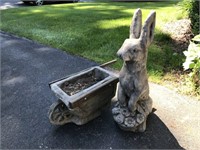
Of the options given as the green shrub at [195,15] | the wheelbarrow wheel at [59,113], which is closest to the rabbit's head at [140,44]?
the wheelbarrow wheel at [59,113]

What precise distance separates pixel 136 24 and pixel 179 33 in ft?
10.6

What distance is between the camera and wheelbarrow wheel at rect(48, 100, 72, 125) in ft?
8.65

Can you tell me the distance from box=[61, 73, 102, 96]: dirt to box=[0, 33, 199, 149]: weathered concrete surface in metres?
0.41

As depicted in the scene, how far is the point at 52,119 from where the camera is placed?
2.67 metres

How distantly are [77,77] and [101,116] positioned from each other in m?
0.55

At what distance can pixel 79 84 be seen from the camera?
111 inches

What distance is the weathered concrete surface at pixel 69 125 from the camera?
2.59 m

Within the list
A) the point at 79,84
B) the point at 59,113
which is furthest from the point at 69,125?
the point at 79,84

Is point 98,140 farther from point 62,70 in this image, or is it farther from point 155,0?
point 155,0

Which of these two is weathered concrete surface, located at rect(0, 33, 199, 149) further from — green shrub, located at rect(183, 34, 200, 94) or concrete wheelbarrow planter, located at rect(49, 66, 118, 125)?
green shrub, located at rect(183, 34, 200, 94)

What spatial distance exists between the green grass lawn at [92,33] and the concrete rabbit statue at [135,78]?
120 centimetres

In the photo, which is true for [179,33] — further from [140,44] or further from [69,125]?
[69,125]

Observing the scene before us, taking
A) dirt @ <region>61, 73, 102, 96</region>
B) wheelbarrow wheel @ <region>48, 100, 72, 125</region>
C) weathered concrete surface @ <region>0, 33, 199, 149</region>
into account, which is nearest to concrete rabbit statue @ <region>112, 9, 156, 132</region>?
weathered concrete surface @ <region>0, 33, 199, 149</region>

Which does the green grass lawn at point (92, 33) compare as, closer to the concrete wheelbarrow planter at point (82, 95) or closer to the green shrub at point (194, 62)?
the green shrub at point (194, 62)
